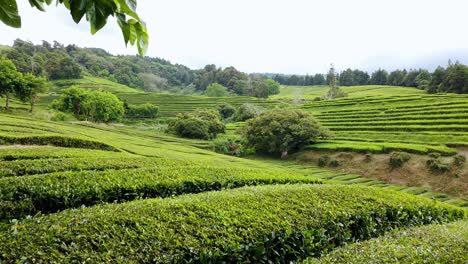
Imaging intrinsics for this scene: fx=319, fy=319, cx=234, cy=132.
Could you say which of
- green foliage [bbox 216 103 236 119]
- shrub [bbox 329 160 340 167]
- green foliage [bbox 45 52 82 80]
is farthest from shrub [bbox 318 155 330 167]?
green foliage [bbox 45 52 82 80]

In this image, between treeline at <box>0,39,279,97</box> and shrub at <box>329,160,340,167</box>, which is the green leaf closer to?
shrub at <box>329,160,340,167</box>

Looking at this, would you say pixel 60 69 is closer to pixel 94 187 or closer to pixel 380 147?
pixel 380 147

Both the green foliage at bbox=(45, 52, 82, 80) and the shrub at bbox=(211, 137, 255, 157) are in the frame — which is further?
the green foliage at bbox=(45, 52, 82, 80)

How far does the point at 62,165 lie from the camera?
398 inches

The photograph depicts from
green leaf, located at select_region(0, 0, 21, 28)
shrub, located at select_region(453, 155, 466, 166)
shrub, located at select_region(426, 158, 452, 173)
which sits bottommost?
shrub, located at select_region(426, 158, 452, 173)

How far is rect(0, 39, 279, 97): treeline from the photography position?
316 ft

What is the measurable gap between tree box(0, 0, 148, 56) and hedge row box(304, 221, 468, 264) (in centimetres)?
410

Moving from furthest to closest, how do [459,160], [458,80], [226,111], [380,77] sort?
[380,77] → [226,111] → [458,80] → [459,160]

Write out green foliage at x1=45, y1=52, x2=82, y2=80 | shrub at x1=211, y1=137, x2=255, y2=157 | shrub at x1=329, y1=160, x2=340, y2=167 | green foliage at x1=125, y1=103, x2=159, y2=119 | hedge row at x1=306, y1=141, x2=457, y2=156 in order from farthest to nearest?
green foliage at x1=45, y1=52, x2=82, y2=80 → green foliage at x1=125, y1=103, x2=159, y2=119 → shrub at x1=211, y1=137, x2=255, y2=157 → shrub at x1=329, y1=160, x2=340, y2=167 → hedge row at x1=306, y1=141, x2=457, y2=156

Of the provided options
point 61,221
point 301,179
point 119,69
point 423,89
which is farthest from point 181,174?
point 119,69

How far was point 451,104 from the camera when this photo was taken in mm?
43750

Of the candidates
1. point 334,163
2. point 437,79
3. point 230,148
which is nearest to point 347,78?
point 437,79

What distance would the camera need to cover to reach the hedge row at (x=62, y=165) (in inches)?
359

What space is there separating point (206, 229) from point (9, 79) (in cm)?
5159
